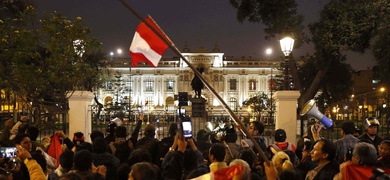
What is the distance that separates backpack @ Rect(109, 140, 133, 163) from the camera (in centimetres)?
764

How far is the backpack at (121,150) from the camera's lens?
301 inches

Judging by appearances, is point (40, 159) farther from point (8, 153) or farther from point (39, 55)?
point (39, 55)

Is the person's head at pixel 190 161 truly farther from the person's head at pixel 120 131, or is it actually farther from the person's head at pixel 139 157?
the person's head at pixel 120 131

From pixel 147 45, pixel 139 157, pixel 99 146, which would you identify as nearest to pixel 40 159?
pixel 99 146

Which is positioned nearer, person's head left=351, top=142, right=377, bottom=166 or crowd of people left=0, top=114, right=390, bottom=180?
crowd of people left=0, top=114, right=390, bottom=180

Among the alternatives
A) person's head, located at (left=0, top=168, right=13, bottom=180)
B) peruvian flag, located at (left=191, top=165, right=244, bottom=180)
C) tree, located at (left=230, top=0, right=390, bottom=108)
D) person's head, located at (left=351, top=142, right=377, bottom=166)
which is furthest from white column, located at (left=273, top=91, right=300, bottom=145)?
person's head, located at (left=0, top=168, right=13, bottom=180)

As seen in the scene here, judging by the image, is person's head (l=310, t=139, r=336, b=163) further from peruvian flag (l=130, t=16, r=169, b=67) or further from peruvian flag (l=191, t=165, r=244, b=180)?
peruvian flag (l=130, t=16, r=169, b=67)

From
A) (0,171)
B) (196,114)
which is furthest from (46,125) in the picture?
(0,171)

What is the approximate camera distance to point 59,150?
848 cm

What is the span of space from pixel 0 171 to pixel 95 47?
61.1 ft

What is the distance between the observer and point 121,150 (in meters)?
7.69

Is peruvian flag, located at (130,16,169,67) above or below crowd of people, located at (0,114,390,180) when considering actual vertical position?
above

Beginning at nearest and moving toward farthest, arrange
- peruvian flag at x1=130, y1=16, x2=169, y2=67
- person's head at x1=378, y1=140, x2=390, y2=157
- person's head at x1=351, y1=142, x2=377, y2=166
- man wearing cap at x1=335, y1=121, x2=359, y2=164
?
person's head at x1=351, y1=142, x2=377, y2=166 < person's head at x1=378, y1=140, x2=390, y2=157 < peruvian flag at x1=130, y1=16, x2=169, y2=67 < man wearing cap at x1=335, y1=121, x2=359, y2=164

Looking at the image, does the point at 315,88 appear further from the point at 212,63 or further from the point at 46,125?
the point at 212,63
